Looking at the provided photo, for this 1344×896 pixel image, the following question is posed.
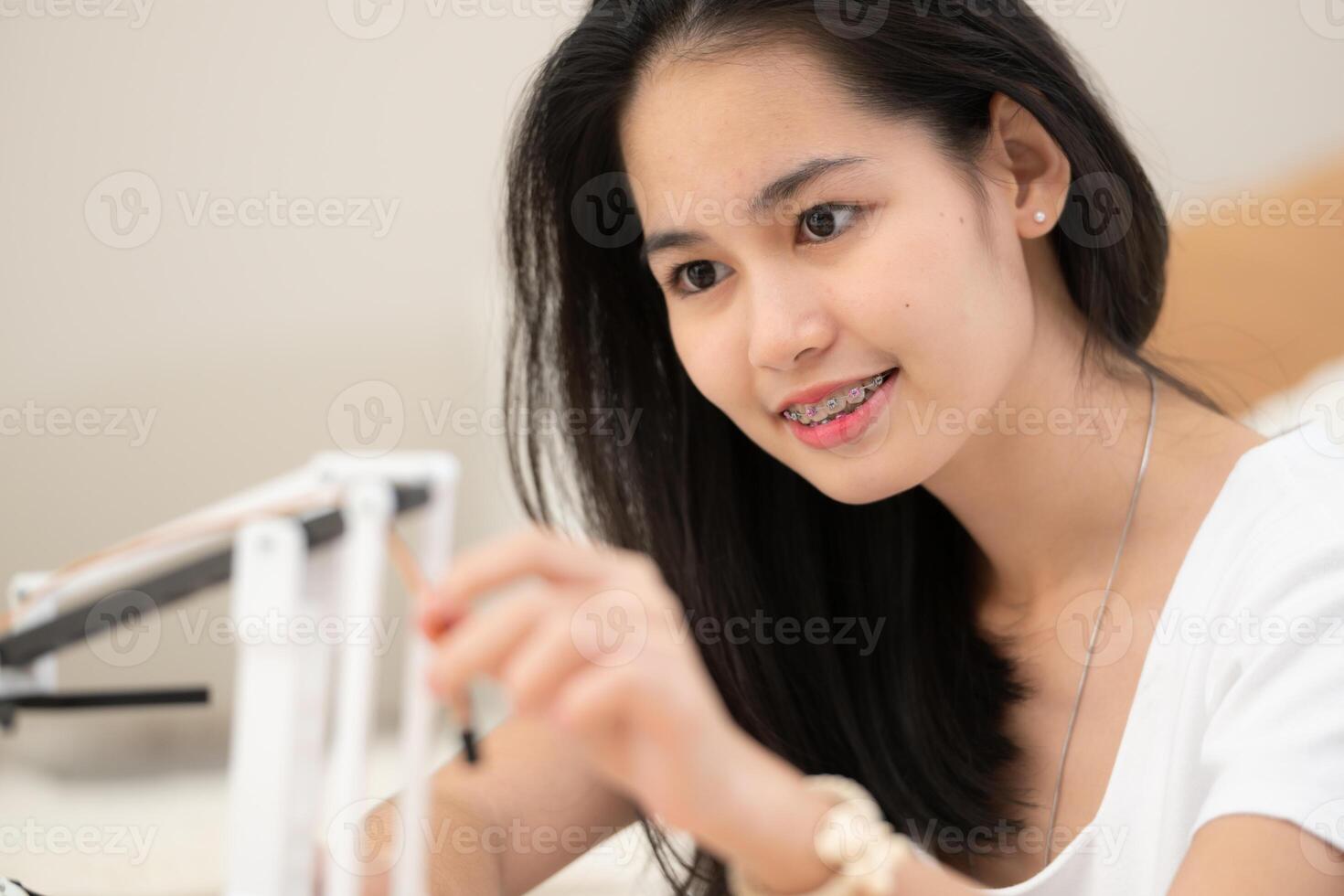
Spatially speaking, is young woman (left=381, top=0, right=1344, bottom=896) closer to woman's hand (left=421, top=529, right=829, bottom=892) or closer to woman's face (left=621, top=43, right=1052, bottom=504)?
woman's face (left=621, top=43, right=1052, bottom=504)

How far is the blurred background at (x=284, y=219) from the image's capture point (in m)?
2.07

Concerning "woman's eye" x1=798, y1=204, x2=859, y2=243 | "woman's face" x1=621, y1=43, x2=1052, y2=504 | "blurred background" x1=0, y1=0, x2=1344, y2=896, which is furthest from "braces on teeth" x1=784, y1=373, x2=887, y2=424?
"blurred background" x1=0, y1=0, x2=1344, y2=896

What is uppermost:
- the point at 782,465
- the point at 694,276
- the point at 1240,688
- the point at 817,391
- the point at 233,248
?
the point at 233,248

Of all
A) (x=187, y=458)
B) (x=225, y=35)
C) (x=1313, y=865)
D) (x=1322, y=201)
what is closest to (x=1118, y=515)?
(x=1313, y=865)

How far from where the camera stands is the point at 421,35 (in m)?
2.38

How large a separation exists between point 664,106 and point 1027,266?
35 cm

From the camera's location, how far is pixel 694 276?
40.5 inches

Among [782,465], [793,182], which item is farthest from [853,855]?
[782,465]

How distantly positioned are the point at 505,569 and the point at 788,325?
46 cm

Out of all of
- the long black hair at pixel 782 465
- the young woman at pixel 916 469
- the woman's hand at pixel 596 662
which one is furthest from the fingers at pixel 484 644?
the long black hair at pixel 782 465

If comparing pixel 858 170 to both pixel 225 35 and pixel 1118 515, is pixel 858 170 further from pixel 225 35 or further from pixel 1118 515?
pixel 225 35

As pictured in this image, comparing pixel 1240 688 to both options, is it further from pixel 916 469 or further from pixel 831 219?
pixel 831 219

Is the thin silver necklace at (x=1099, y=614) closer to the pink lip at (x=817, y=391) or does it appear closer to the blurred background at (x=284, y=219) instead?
the pink lip at (x=817, y=391)

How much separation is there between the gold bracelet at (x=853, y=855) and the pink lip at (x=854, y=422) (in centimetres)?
34
